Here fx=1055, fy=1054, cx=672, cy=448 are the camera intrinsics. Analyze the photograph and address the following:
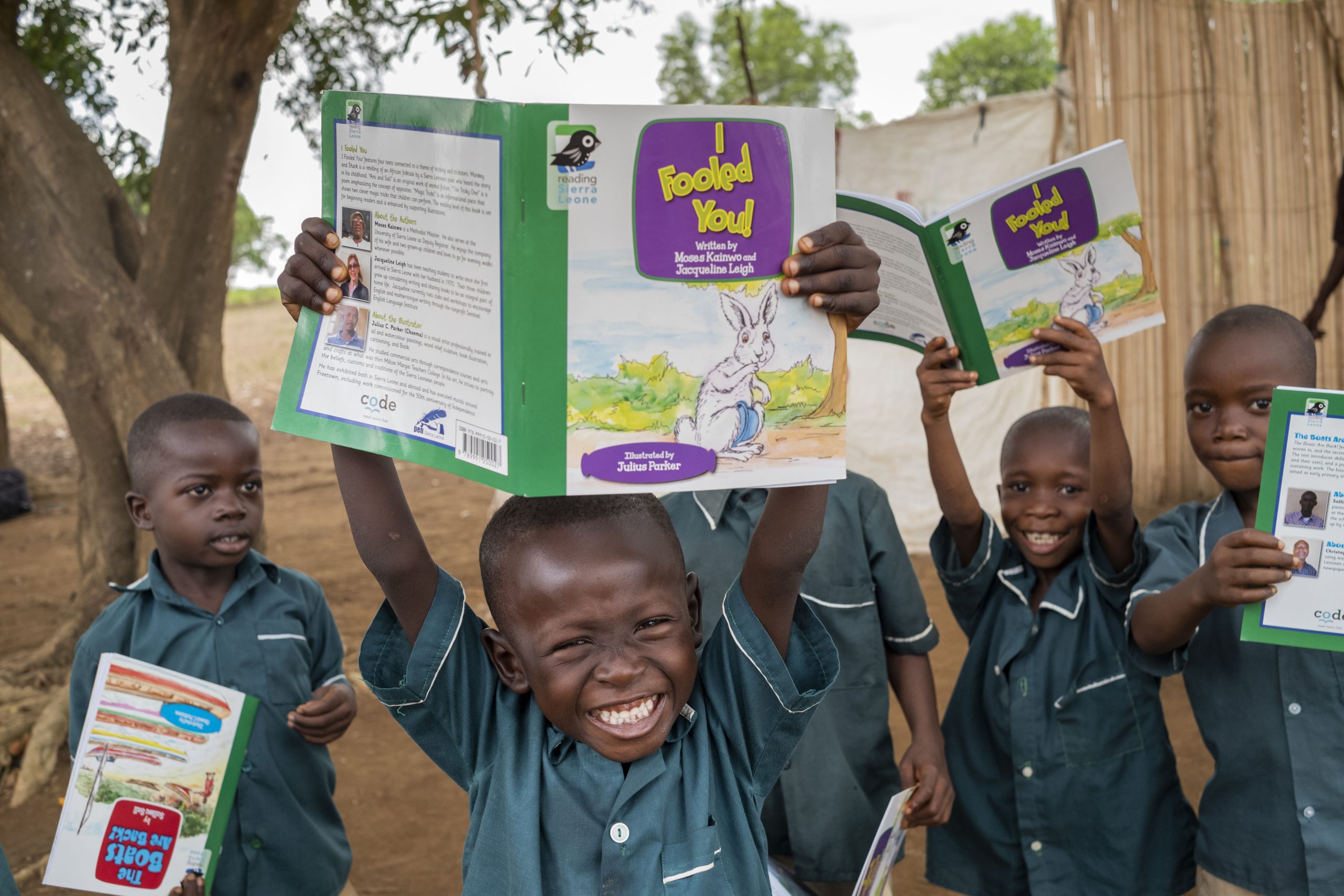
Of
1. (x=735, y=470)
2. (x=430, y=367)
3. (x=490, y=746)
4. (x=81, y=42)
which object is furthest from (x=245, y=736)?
(x=81, y=42)

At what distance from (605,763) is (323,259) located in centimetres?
73

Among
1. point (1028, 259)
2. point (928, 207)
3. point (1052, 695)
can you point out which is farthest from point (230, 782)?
point (928, 207)

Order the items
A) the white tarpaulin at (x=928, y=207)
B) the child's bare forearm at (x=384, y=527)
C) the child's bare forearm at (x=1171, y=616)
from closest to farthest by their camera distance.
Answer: the child's bare forearm at (x=384, y=527), the child's bare forearm at (x=1171, y=616), the white tarpaulin at (x=928, y=207)

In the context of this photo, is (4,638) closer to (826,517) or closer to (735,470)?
(826,517)

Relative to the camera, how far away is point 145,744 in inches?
74.3

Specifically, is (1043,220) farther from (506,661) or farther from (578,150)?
(506,661)

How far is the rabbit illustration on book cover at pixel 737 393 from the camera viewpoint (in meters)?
1.18

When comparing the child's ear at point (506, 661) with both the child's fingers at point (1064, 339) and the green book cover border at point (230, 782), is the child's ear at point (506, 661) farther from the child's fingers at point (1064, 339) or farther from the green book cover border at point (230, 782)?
the child's fingers at point (1064, 339)

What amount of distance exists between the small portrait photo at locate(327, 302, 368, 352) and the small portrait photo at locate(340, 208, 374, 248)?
75 mm

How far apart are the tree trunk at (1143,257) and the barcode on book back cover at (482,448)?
4.14ft

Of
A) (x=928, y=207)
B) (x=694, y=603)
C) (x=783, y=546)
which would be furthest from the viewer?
(x=928, y=207)

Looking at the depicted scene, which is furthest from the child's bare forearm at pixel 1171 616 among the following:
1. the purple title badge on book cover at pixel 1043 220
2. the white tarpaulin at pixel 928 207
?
the white tarpaulin at pixel 928 207

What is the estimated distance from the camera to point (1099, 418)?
74.3 inches

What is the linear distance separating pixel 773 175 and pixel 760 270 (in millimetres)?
104
